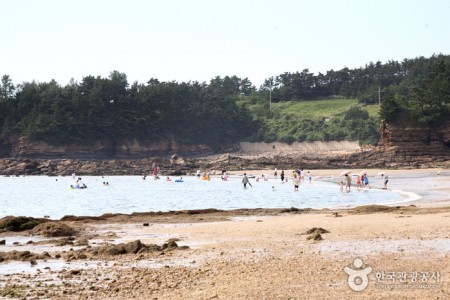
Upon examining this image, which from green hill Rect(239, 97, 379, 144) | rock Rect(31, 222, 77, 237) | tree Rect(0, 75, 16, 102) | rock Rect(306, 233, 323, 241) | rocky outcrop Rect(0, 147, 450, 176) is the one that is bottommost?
rocky outcrop Rect(0, 147, 450, 176)

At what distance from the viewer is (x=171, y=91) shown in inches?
4879

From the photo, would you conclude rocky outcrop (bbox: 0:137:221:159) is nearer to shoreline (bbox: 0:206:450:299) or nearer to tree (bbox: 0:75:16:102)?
tree (bbox: 0:75:16:102)

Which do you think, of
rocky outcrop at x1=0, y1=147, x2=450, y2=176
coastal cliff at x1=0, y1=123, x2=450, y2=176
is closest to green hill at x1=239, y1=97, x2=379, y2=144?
coastal cliff at x1=0, y1=123, x2=450, y2=176

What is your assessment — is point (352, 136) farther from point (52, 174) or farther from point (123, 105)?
point (52, 174)

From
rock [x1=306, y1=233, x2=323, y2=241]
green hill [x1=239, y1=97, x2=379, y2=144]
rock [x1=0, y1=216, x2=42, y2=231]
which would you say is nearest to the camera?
rock [x1=306, y1=233, x2=323, y2=241]

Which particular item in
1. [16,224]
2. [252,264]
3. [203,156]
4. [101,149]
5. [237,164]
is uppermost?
[101,149]

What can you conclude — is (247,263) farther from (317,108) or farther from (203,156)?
(317,108)

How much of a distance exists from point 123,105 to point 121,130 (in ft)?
17.3

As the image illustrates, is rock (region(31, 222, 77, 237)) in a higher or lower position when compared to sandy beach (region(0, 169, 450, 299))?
lower

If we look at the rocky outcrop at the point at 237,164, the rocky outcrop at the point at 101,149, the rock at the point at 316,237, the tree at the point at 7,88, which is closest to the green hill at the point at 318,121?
the rocky outcrop at the point at 237,164

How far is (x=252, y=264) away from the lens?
12273mm

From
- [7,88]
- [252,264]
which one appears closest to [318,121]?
[7,88]

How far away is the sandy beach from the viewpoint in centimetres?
973

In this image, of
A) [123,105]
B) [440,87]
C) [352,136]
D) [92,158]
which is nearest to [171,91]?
[123,105]
